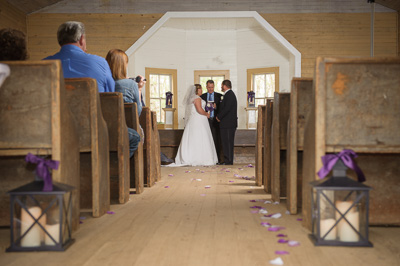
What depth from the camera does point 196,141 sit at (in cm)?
768

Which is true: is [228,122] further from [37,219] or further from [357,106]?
[37,219]

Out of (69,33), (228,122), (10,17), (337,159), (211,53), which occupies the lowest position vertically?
(337,159)

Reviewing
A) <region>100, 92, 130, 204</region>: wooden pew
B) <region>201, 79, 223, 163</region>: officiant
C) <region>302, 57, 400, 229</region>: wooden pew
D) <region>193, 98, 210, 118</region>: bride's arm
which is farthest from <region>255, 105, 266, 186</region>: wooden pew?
<region>201, 79, 223, 163</region>: officiant

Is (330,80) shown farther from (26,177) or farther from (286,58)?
(286,58)

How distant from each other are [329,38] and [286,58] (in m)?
1.76

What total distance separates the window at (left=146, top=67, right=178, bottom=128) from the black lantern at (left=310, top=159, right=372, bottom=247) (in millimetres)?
9310

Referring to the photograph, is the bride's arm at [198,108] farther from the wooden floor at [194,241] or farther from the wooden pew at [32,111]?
the wooden pew at [32,111]

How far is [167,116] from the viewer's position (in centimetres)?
1032

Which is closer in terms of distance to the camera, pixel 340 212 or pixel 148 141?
pixel 340 212

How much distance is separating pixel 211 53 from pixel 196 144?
448 cm

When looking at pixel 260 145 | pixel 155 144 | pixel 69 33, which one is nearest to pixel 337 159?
pixel 69 33

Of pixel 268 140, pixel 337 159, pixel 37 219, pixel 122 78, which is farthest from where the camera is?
pixel 122 78

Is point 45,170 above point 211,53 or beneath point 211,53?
beneath

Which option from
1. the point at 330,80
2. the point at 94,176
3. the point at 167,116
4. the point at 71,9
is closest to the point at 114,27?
the point at 71,9
